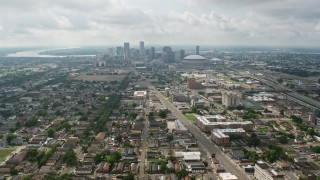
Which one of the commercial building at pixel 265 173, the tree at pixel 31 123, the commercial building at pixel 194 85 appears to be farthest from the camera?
the commercial building at pixel 194 85

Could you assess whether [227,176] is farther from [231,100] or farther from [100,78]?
[100,78]

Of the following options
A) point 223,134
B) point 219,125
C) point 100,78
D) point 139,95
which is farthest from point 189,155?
point 100,78

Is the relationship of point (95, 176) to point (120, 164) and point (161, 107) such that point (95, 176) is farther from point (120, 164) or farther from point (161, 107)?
point (161, 107)

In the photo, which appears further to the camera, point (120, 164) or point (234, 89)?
point (234, 89)

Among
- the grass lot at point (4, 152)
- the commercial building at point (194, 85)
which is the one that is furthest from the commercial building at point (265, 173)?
the commercial building at point (194, 85)

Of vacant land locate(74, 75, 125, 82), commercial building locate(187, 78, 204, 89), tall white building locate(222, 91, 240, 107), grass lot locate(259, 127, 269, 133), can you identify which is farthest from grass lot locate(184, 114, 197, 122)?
vacant land locate(74, 75, 125, 82)

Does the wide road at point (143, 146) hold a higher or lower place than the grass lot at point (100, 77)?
lower

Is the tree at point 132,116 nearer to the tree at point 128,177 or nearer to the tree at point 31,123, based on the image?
the tree at point 31,123

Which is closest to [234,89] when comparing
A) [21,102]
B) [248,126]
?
[248,126]
